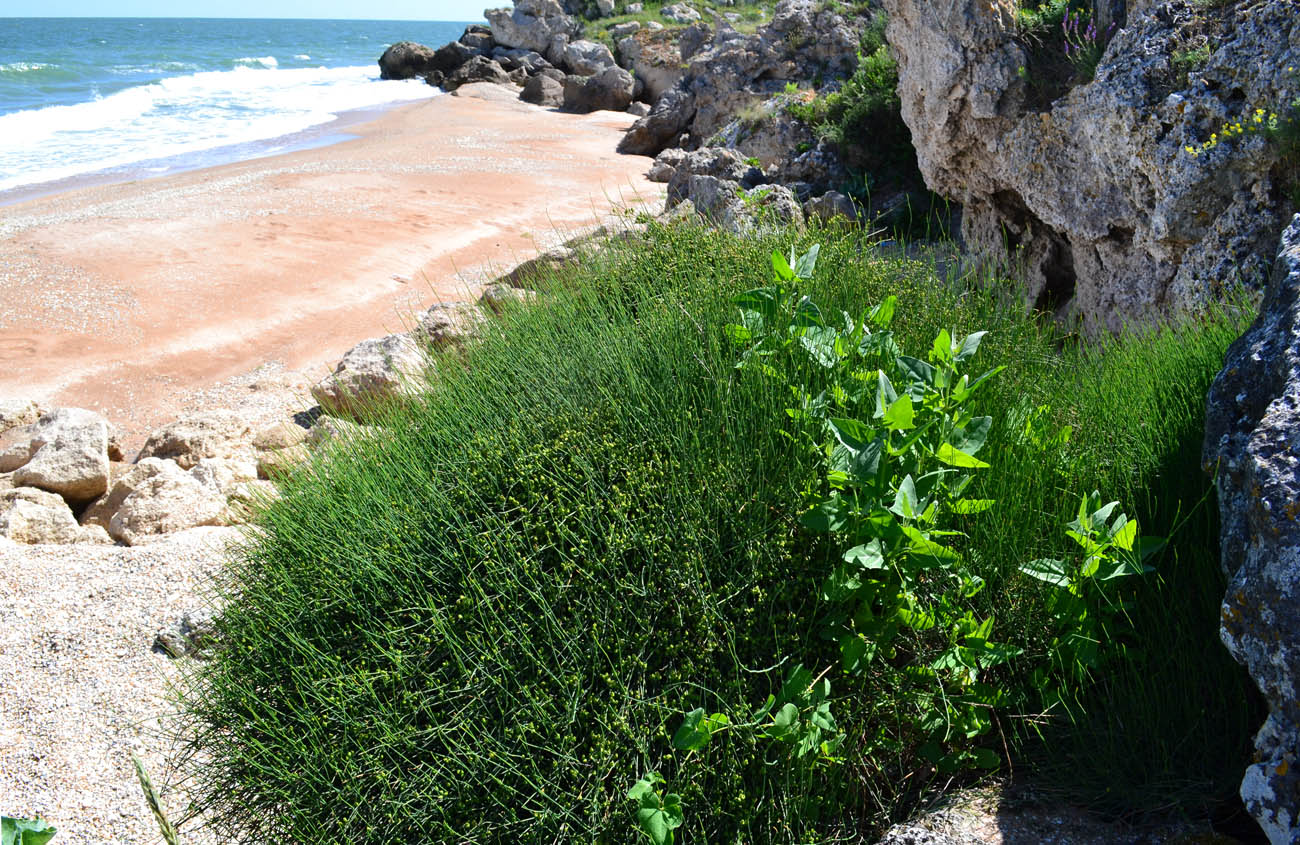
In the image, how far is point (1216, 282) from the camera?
4.59m

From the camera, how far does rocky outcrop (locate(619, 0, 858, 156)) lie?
16.5 meters

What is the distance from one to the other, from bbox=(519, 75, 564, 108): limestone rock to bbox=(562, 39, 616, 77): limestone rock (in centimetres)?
243

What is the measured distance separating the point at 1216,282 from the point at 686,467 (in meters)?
3.24

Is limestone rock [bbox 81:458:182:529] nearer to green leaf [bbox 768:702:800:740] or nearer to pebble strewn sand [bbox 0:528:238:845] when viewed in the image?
pebble strewn sand [bbox 0:528:238:845]

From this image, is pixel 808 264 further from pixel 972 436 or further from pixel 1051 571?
pixel 1051 571

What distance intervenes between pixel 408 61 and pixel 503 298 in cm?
4306

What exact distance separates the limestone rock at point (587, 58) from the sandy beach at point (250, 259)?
53.5ft

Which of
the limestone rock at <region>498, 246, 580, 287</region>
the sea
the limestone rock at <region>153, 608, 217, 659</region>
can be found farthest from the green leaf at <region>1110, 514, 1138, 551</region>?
the sea

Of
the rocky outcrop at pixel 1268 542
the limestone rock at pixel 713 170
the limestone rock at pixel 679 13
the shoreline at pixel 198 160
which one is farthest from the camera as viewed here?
the limestone rock at pixel 679 13

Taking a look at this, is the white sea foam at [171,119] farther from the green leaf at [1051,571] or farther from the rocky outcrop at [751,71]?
the green leaf at [1051,571]

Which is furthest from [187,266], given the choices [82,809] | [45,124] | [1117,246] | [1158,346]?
[45,124]

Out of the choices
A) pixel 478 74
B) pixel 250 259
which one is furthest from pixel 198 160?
pixel 478 74

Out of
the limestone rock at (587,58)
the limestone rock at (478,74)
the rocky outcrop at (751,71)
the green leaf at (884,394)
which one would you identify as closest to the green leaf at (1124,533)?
the green leaf at (884,394)

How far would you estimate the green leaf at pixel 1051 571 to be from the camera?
240cm
